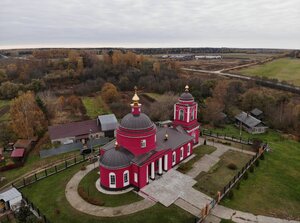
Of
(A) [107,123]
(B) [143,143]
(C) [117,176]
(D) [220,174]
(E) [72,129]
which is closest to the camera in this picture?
(C) [117,176]

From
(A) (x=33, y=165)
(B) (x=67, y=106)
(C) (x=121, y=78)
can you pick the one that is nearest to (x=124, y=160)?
(A) (x=33, y=165)

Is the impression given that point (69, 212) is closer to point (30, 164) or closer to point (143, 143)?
point (143, 143)

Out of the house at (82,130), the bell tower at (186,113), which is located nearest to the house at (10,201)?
the house at (82,130)

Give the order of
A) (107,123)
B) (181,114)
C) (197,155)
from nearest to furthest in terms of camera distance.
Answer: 1. (197,155)
2. (181,114)
3. (107,123)

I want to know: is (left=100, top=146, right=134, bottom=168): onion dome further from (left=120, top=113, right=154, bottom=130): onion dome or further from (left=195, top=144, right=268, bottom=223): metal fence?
(left=195, top=144, right=268, bottom=223): metal fence

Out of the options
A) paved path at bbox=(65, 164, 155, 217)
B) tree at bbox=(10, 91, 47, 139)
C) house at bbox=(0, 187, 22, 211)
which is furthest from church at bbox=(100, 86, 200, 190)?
tree at bbox=(10, 91, 47, 139)

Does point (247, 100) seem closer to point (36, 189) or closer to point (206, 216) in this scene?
point (206, 216)

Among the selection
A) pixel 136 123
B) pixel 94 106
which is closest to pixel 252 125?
pixel 136 123
